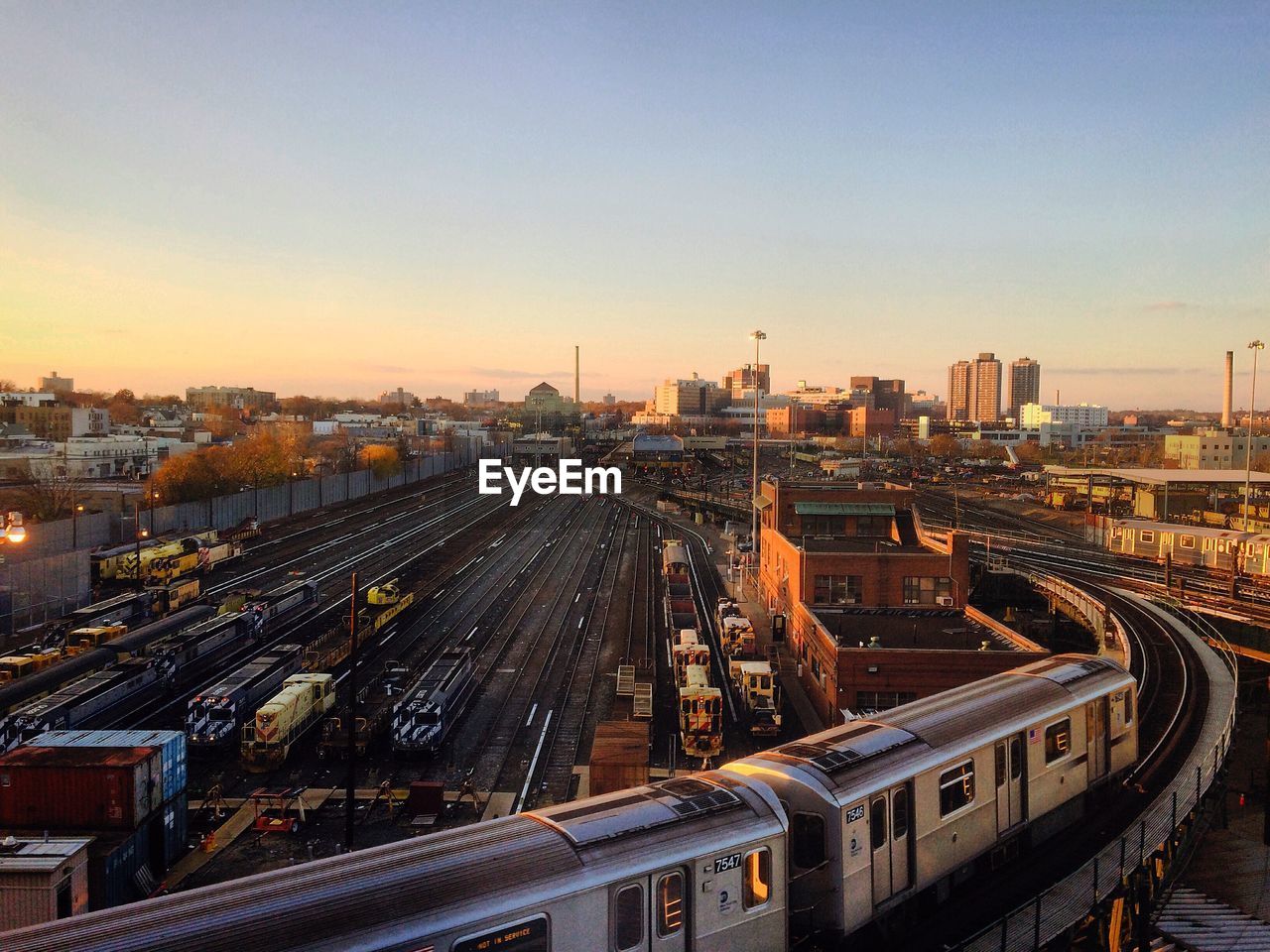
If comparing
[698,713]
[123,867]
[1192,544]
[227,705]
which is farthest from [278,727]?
[1192,544]

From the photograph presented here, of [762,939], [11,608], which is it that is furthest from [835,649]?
[11,608]

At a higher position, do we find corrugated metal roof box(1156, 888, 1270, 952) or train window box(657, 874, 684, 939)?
train window box(657, 874, 684, 939)

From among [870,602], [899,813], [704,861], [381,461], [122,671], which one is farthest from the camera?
[381,461]

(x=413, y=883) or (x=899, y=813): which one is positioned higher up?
(x=413, y=883)

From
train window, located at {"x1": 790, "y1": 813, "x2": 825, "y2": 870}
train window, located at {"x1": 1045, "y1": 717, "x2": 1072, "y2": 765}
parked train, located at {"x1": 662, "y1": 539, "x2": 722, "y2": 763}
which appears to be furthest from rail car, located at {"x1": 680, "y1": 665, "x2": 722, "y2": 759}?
train window, located at {"x1": 790, "y1": 813, "x2": 825, "y2": 870}

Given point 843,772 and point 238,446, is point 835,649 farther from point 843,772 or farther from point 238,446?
point 238,446

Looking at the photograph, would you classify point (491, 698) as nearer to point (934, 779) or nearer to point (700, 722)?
point (700, 722)

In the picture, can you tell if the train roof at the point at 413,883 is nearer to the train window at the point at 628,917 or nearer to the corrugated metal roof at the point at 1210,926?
the train window at the point at 628,917

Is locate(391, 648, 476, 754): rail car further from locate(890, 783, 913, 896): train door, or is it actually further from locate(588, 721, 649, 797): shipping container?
locate(890, 783, 913, 896): train door
